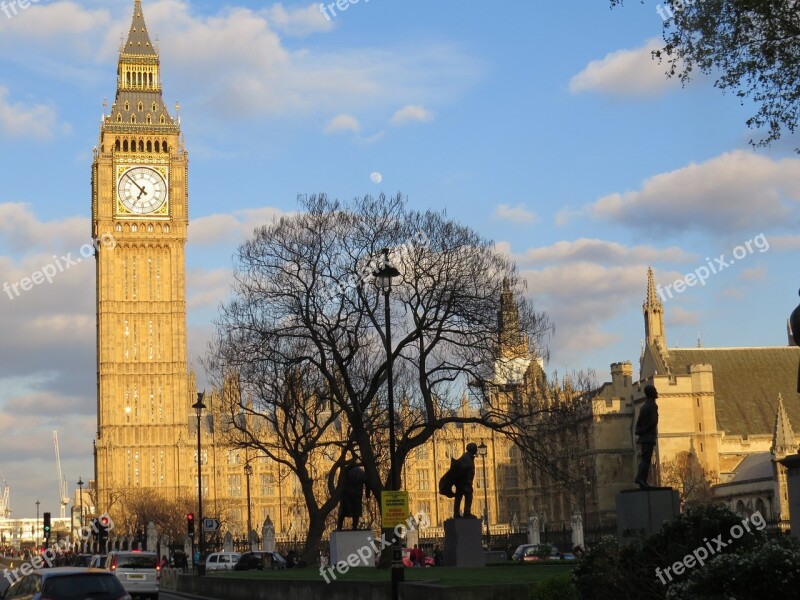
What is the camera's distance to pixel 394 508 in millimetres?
25906

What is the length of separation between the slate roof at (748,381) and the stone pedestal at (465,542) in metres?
94.4

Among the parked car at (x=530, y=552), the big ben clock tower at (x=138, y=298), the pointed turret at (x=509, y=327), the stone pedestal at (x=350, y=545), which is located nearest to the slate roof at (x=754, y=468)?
the parked car at (x=530, y=552)

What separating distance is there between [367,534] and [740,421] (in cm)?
9398

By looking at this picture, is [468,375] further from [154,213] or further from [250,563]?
[154,213]

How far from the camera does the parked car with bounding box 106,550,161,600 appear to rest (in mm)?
35781

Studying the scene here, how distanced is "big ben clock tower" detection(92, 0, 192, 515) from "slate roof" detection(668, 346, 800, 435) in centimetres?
5288

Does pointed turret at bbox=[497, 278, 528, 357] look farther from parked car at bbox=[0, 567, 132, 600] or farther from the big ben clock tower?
the big ben clock tower

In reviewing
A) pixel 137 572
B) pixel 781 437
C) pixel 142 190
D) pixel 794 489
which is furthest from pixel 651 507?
pixel 142 190

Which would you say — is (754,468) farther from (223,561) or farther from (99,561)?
(99,561)

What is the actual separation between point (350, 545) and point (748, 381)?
97885mm

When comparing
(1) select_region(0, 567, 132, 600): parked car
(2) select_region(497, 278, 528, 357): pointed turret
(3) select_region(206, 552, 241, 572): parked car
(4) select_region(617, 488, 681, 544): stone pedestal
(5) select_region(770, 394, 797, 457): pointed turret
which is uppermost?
(2) select_region(497, 278, 528, 357): pointed turret

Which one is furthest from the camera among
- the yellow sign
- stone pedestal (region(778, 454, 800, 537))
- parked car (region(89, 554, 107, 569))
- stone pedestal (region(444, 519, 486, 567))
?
parked car (region(89, 554, 107, 569))

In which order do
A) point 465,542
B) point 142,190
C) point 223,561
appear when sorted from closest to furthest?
1. point 465,542
2. point 223,561
3. point 142,190

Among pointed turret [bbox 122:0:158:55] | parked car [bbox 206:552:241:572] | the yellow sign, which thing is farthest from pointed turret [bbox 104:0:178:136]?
the yellow sign
